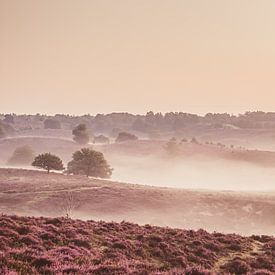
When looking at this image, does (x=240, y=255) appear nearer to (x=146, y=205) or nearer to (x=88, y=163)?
(x=146, y=205)

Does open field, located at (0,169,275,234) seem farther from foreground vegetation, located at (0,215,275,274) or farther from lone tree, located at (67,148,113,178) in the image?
foreground vegetation, located at (0,215,275,274)

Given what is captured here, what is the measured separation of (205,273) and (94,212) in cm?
5575

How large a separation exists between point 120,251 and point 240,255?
340 inches

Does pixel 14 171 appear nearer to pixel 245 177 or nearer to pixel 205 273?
pixel 205 273

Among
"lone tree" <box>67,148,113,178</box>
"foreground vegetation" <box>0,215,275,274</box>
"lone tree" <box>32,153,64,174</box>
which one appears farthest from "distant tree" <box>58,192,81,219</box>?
"foreground vegetation" <box>0,215,275,274</box>

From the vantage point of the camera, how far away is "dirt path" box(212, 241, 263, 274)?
928 inches

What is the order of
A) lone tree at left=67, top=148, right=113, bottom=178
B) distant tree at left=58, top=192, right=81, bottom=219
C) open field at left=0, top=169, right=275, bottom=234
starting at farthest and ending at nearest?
1. lone tree at left=67, top=148, right=113, bottom=178
2. distant tree at left=58, top=192, right=81, bottom=219
3. open field at left=0, top=169, right=275, bottom=234

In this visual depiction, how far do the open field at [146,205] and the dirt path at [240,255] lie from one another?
37.1 meters

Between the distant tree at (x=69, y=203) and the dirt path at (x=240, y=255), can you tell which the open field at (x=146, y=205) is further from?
the dirt path at (x=240, y=255)

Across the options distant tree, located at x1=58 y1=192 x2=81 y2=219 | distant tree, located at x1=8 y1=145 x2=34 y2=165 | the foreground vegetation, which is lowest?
distant tree, located at x1=58 y1=192 x2=81 y2=219

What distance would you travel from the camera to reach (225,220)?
7275cm

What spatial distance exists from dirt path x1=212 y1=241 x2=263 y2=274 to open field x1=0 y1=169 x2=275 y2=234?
1461 inches

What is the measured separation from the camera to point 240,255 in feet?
90.1

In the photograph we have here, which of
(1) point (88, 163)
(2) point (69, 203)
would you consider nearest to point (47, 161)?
(1) point (88, 163)
